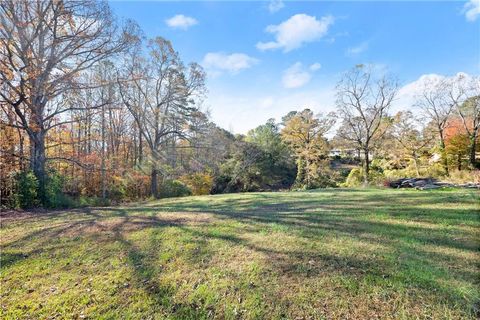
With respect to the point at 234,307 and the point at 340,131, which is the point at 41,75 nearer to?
the point at 234,307

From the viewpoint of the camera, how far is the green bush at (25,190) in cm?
875

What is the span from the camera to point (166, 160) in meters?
17.2

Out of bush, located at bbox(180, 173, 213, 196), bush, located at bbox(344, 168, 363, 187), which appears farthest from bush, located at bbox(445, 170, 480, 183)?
bush, located at bbox(180, 173, 213, 196)

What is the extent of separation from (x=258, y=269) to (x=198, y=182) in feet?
57.2

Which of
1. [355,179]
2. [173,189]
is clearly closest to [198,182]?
[173,189]

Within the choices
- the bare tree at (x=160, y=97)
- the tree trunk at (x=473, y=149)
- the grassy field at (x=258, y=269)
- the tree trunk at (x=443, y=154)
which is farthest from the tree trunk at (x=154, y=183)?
the tree trunk at (x=473, y=149)

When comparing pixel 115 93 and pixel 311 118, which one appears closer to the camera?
pixel 115 93

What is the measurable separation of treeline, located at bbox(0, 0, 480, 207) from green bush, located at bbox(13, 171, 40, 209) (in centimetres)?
4

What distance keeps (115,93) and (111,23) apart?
6.46m

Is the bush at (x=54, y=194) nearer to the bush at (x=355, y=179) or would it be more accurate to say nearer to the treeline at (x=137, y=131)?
the treeline at (x=137, y=131)

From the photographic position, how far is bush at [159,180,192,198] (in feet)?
57.2

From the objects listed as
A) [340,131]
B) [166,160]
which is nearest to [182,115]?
[166,160]

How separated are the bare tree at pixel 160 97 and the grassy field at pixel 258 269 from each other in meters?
12.9

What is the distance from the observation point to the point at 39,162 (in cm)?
998
